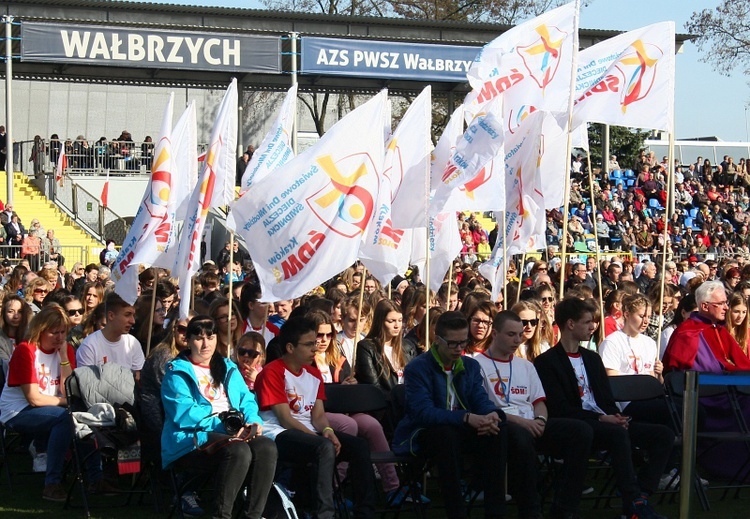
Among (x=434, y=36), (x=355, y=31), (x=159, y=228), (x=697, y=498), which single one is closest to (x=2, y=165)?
(x=355, y=31)

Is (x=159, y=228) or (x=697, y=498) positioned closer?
(x=697, y=498)

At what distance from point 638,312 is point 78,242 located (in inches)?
816

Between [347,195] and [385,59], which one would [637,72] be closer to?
[347,195]

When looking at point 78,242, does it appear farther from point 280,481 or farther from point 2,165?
point 280,481

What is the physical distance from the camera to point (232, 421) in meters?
7.75

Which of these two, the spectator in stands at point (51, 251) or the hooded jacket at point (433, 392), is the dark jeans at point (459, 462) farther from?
the spectator in stands at point (51, 251)

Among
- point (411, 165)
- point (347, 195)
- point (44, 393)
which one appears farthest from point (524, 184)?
point (44, 393)

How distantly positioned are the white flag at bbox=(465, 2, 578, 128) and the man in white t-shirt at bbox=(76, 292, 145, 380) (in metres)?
4.11

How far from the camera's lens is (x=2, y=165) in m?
31.5

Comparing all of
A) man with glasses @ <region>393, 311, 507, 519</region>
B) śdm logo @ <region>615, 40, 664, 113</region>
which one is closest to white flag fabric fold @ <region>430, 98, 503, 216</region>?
śdm logo @ <region>615, 40, 664, 113</region>

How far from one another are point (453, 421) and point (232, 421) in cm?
149

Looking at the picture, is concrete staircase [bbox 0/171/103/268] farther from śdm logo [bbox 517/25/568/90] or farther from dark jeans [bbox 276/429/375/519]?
dark jeans [bbox 276/429/375/519]

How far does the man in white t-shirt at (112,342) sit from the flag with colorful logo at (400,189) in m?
2.17

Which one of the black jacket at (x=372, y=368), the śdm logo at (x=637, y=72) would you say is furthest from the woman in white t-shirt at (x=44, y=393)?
the śdm logo at (x=637, y=72)
